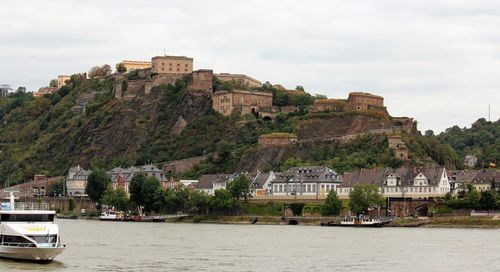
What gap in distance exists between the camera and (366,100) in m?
184

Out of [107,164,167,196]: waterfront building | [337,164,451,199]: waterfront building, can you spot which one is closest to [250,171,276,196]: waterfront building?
[337,164,451,199]: waterfront building

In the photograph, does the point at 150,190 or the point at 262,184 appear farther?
the point at 262,184

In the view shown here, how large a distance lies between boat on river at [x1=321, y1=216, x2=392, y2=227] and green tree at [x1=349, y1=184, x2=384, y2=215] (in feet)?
5.60

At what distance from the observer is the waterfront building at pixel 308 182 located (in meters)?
139

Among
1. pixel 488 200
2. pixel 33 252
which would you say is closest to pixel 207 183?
pixel 488 200

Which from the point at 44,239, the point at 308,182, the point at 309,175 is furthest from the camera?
the point at 309,175

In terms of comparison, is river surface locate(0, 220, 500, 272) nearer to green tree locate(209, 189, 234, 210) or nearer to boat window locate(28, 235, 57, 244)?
boat window locate(28, 235, 57, 244)

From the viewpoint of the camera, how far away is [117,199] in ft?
487

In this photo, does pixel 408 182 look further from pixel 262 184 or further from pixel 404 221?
pixel 262 184

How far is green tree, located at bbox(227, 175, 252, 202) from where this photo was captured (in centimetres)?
13412

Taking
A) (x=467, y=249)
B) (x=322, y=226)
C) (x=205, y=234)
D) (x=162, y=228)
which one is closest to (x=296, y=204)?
(x=322, y=226)

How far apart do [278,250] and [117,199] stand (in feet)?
238

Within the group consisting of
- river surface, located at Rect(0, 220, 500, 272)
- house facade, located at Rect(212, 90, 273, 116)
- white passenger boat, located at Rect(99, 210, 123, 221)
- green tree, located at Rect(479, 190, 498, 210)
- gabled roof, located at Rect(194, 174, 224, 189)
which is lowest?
river surface, located at Rect(0, 220, 500, 272)

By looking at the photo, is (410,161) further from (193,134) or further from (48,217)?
(48,217)
